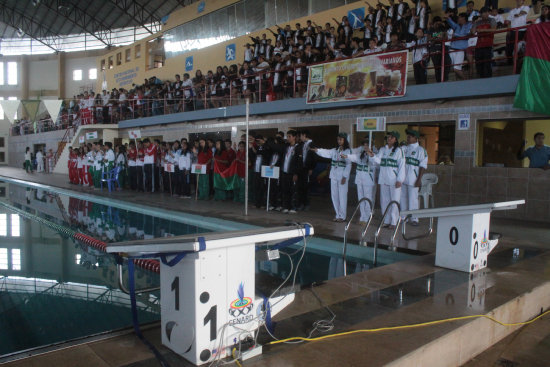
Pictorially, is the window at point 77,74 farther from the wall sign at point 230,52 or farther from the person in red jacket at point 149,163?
the person in red jacket at point 149,163

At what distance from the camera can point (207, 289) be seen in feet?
8.17

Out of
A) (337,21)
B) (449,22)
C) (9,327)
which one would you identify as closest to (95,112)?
(337,21)

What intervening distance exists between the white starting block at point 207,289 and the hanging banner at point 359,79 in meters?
8.36

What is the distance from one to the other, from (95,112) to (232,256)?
23618 mm

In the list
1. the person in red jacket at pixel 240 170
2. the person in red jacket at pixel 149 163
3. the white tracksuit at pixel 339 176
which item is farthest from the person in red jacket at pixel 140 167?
the white tracksuit at pixel 339 176

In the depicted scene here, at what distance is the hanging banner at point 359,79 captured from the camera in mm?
10109

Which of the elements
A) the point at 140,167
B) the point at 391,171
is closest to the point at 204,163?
the point at 140,167

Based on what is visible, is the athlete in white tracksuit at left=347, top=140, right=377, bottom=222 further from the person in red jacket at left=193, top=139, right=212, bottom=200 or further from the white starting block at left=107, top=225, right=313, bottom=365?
the white starting block at left=107, top=225, right=313, bottom=365

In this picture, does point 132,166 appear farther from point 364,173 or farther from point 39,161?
point 39,161

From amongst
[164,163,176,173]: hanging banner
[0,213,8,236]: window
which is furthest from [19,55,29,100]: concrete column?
[0,213,8,236]: window

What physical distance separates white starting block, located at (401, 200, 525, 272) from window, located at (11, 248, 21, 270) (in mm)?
5681

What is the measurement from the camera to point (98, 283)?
5527 mm

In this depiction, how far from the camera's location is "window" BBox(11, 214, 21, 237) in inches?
341

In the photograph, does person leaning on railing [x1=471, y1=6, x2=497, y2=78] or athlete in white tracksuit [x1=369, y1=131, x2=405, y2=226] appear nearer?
athlete in white tracksuit [x1=369, y1=131, x2=405, y2=226]
